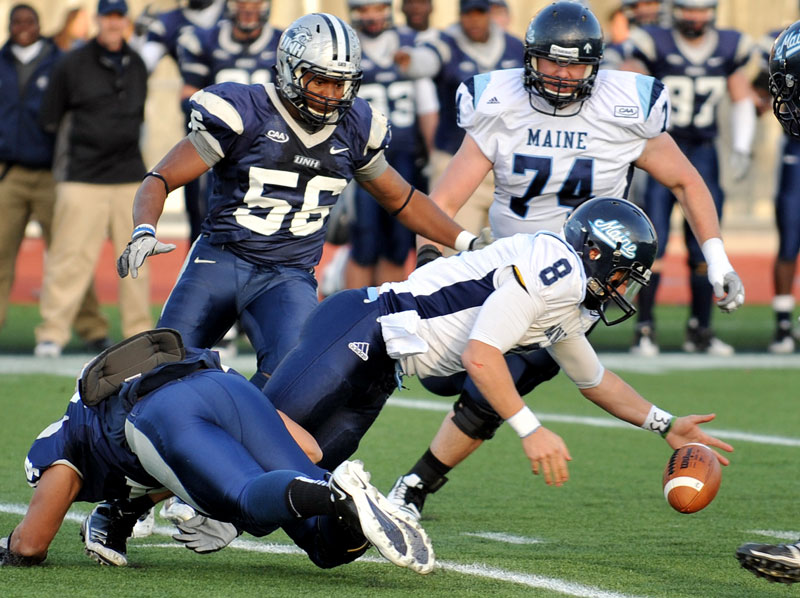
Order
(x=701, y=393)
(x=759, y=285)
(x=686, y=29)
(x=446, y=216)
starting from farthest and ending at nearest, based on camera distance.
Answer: (x=759, y=285)
(x=686, y=29)
(x=701, y=393)
(x=446, y=216)

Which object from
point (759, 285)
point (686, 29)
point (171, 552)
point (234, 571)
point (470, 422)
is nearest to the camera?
point (234, 571)

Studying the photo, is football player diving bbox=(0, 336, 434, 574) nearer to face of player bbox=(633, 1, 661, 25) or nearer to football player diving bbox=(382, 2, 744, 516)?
football player diving bbox=(382, 2, 744, 516)

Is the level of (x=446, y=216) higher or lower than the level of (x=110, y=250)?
higher

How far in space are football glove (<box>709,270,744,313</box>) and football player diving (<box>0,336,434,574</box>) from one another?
5.11 ft

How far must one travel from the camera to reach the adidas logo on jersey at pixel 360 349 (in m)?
4.34

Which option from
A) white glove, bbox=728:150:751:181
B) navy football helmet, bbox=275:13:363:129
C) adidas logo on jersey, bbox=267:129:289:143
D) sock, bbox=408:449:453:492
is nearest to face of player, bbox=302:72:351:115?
navy football helmet, bbox=275:13:363:129

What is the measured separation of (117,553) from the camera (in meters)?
4.07

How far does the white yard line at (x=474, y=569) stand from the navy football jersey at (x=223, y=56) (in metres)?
4.52

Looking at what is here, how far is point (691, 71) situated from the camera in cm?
916

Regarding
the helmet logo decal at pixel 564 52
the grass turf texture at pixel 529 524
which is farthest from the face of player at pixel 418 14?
the helmet logo decal at pixel 564 52

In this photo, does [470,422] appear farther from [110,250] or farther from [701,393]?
[110,250]

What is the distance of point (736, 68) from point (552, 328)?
18.2 feet

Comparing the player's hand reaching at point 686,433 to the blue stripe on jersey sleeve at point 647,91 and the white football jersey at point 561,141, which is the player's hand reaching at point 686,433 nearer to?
the white football jersey at point 561,141

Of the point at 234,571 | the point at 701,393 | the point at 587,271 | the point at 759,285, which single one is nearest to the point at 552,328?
the point at 587,271
